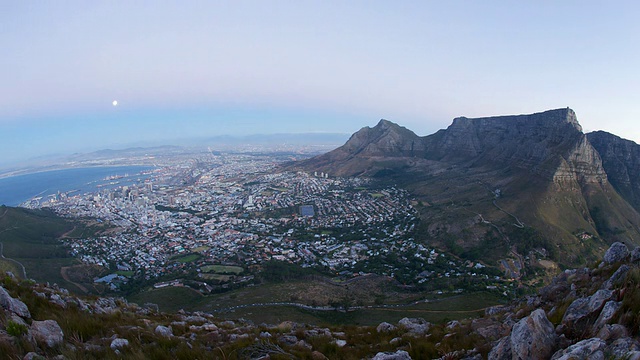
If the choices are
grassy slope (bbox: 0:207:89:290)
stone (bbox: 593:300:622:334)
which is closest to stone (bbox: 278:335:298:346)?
stone (bbox: 593:300:622:334)

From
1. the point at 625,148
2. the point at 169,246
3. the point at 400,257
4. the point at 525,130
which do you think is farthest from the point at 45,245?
the point at 625,148

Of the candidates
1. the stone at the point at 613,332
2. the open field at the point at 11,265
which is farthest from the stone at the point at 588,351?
the open field at the point at 11,265

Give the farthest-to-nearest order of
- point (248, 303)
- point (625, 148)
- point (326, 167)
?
point (326, 167), point (625, 148), point (248, 303)

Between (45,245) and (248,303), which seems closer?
(248,303)

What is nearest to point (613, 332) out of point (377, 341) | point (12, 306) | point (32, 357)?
point (377, 341)

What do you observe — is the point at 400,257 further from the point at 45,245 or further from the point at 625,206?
the point at 45,245

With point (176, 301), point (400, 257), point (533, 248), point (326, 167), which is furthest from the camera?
point (326, 167)

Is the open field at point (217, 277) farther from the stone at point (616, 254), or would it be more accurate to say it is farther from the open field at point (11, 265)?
the stone at point (616, 254)

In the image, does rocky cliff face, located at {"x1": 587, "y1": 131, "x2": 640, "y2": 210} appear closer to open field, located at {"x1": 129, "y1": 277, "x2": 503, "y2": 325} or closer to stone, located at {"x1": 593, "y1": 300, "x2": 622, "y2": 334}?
open field, located at {"x1": 129, "y1": 277, "x2": 503, "y2": 325}
